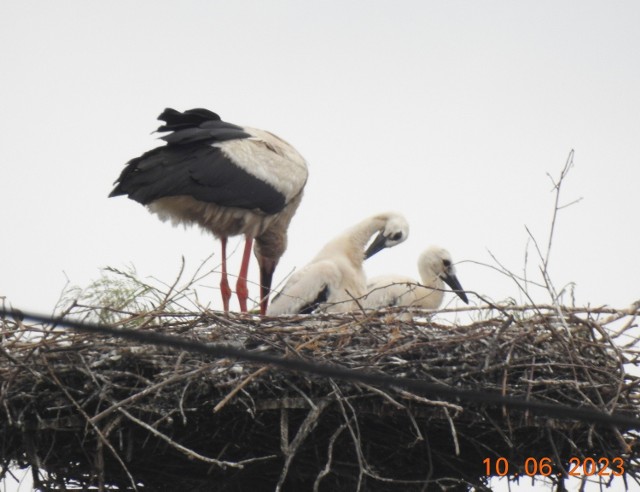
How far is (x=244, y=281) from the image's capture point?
A: 8.29m

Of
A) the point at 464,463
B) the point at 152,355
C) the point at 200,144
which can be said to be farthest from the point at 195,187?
the point at 464,463

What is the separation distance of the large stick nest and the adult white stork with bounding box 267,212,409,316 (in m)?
2.05

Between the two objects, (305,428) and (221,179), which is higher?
(221,179)

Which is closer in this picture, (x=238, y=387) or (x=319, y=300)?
(x=238, y=387)

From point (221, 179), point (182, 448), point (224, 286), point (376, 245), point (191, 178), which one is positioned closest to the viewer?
point (182, 448)

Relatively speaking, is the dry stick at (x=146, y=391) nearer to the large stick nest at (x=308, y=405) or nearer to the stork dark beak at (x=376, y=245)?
the large stick nest at (x=308, y=405)

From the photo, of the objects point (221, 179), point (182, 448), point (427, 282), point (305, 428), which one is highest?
point (221, 179)

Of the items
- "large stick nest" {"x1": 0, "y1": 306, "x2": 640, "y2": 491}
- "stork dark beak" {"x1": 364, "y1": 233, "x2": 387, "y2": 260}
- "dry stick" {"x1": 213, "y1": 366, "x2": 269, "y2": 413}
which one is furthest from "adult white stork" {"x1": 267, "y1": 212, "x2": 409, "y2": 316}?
"dry stick" {"x1": 213, "y1": 366, "x2": 269, "y2": 413}

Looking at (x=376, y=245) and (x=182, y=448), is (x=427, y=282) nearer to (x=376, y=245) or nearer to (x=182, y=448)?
(x=376, y=245)

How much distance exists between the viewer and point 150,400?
4719mm

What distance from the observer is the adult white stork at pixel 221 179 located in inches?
287

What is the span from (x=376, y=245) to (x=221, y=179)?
4.99 feet

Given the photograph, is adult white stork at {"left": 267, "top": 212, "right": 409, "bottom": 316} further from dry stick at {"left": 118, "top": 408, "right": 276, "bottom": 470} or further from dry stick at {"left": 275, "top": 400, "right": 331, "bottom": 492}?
dry stick at {"left": 118, "top": 408, "right": 276, "bottom": 470}

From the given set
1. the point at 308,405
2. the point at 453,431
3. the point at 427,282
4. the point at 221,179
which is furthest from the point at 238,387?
the point at 427,282
